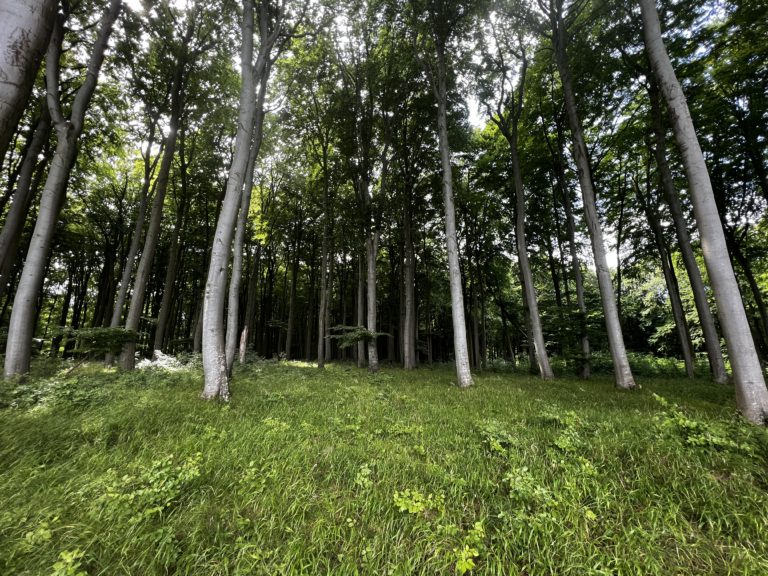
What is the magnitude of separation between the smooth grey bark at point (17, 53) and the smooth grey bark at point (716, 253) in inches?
348

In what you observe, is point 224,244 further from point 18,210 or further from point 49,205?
point 18,210

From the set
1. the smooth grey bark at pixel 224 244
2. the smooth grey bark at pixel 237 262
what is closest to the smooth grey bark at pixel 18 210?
the smooth grey bark at pixel 237 262

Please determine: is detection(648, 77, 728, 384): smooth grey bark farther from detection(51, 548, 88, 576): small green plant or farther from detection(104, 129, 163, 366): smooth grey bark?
detection(104, 129, 163, 366): smooth grey bark

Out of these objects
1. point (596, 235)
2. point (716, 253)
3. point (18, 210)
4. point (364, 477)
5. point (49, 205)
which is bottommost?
point (364, 477)

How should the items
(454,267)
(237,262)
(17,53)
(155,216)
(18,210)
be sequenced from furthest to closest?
(155,216), (454,267), (18,210), (237,262), (17,53)

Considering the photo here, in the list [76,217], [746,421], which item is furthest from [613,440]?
[76,217]

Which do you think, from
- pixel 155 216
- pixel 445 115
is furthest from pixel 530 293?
pixel 155 216

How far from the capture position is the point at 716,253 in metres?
5.34

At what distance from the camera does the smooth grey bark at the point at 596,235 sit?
8.93 metres

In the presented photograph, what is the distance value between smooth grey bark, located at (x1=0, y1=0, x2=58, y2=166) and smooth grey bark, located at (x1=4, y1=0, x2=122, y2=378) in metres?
7.62

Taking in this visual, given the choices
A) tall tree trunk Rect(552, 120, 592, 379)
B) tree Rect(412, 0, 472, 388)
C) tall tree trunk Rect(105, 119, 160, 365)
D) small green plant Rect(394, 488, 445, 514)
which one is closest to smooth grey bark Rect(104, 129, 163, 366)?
tall tree trunk Rect(105, 119, 160, 365)

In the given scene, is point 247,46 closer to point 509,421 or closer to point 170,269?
point 509,421

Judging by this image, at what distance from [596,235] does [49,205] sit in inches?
634

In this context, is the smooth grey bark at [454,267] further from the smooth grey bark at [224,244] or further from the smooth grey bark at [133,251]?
the smooth grey bark at [133,251]
